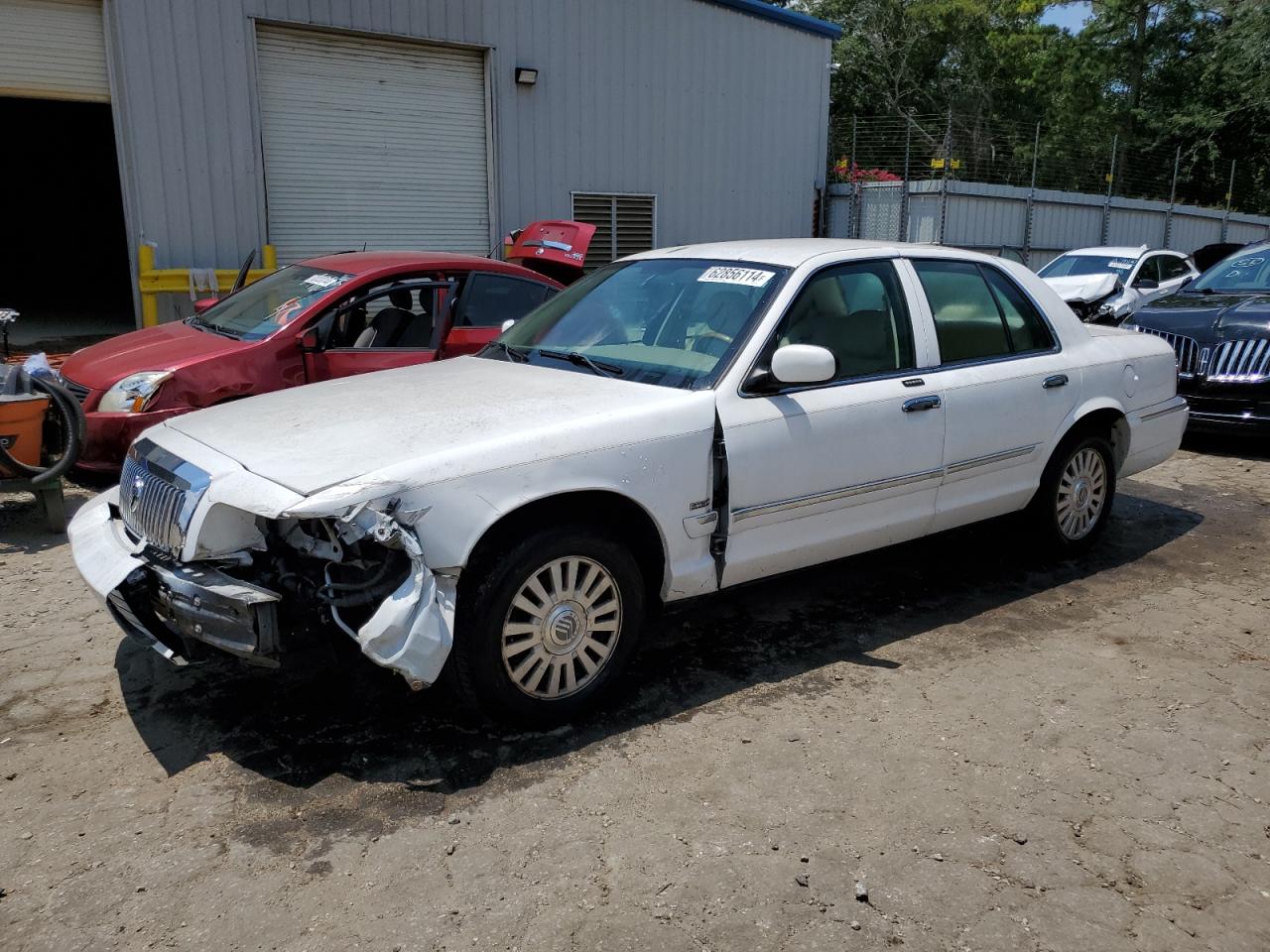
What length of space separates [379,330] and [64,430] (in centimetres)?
201

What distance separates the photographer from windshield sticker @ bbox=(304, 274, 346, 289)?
22.5 ft

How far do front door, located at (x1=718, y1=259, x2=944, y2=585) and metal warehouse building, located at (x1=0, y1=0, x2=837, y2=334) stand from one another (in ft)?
29.0

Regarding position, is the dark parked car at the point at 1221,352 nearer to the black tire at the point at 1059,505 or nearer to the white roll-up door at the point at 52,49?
the black tire at the point at 1059,505

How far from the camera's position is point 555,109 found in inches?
527

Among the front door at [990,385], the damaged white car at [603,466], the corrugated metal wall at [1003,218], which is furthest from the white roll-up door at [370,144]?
the front door at [990,385]

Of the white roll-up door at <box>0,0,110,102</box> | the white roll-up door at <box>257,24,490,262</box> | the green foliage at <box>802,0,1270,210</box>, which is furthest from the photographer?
the green foliage at <box>802,0,1270,210</box>

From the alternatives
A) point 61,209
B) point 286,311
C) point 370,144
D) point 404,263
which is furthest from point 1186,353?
point 61,209

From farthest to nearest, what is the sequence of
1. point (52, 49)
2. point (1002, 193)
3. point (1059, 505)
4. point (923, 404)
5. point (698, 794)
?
point (1002, 193) → point (52, 49) → point (1059, 505) → point (923, 404) → point (698, 794)

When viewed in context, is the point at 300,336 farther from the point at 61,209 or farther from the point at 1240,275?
the point at 61,209

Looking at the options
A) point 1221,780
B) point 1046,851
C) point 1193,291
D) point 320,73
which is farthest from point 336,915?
point 320,73

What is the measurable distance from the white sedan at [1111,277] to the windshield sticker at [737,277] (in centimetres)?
1023

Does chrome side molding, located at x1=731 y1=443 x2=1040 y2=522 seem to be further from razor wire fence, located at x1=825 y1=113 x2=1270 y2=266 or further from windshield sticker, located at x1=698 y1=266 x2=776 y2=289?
razor wire fence, located at x1=825 y1=113 x2=1270 y2=266

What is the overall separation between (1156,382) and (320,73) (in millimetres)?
9791

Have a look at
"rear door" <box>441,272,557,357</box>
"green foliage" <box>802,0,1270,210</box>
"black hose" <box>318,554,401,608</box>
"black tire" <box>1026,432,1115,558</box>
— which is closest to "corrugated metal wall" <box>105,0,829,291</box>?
"rear door" <box>441,272,557,357</box>
